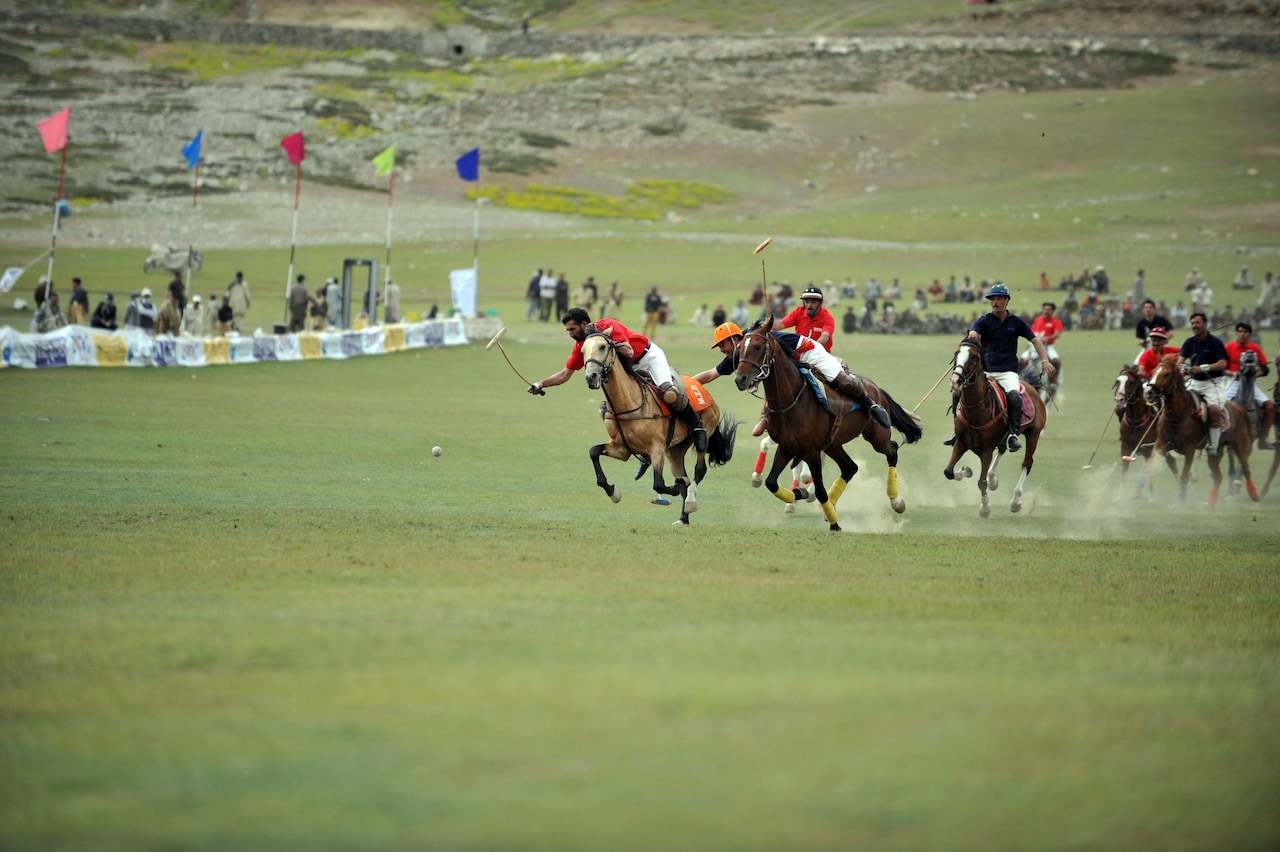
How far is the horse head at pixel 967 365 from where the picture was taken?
1836 centimetres

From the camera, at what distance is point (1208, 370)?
72.2ft

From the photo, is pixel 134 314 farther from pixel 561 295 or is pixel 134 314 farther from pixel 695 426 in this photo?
pixel 695 426

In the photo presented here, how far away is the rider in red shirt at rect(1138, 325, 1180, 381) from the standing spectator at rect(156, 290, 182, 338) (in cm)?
3051

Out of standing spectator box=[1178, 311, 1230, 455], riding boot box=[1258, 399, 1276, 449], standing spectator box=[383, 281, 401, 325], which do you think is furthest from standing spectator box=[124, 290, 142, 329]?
riding boot box=[1258, 399, 1276, 449]

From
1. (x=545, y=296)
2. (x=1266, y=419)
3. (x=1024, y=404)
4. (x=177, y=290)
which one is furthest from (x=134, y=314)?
(x=1266, y=419)

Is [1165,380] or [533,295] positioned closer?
[1165,380]

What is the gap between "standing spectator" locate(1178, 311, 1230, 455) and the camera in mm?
22078

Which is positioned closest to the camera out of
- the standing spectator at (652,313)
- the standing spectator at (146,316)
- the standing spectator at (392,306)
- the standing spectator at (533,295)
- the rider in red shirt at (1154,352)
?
the rider in red shirt at (1154,352)

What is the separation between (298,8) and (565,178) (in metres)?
66.5

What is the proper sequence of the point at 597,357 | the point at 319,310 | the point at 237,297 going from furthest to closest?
the point at 319,310
the point at 237,297
the point at 597,357

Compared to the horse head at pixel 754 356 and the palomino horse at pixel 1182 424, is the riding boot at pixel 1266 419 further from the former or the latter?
the horse head at pixel 754 356

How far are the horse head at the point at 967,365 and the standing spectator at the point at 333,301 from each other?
33830 millimetres

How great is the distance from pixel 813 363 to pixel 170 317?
103 feet

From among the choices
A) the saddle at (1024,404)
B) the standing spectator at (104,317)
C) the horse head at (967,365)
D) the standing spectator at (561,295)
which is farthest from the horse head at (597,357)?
the standing spectator at (561,295)
